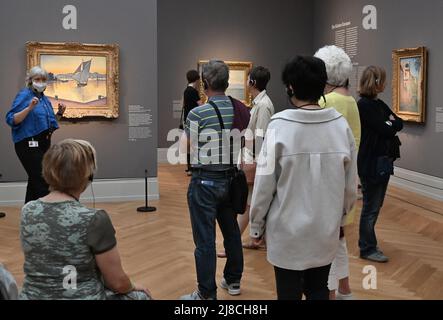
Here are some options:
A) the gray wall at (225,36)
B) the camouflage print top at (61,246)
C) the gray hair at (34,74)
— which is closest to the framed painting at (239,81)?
the gray wall at (225,36)

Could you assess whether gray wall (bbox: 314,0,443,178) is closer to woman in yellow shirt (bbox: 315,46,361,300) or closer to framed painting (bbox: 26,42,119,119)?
framed painting (bbox: 26,42,119,119)

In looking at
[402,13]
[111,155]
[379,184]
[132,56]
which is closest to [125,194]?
[111,155]

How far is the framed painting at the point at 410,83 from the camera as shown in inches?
375

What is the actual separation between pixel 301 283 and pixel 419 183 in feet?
24.3

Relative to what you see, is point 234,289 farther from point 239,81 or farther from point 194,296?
point 239,81

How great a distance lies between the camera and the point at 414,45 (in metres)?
9.85

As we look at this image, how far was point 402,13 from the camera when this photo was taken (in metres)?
10.2

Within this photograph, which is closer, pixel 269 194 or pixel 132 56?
pixel 269 194

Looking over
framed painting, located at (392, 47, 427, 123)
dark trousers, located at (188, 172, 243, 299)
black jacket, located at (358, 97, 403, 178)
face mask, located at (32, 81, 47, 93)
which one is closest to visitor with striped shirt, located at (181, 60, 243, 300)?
dark trousers, located at (188, 172, 243, 299)

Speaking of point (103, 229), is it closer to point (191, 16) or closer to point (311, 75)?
point (311, 75)

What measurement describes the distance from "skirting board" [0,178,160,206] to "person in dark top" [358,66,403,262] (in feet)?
13.7

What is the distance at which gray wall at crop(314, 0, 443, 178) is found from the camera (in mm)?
9258

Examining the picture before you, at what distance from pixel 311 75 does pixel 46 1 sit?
6732 millimetres
